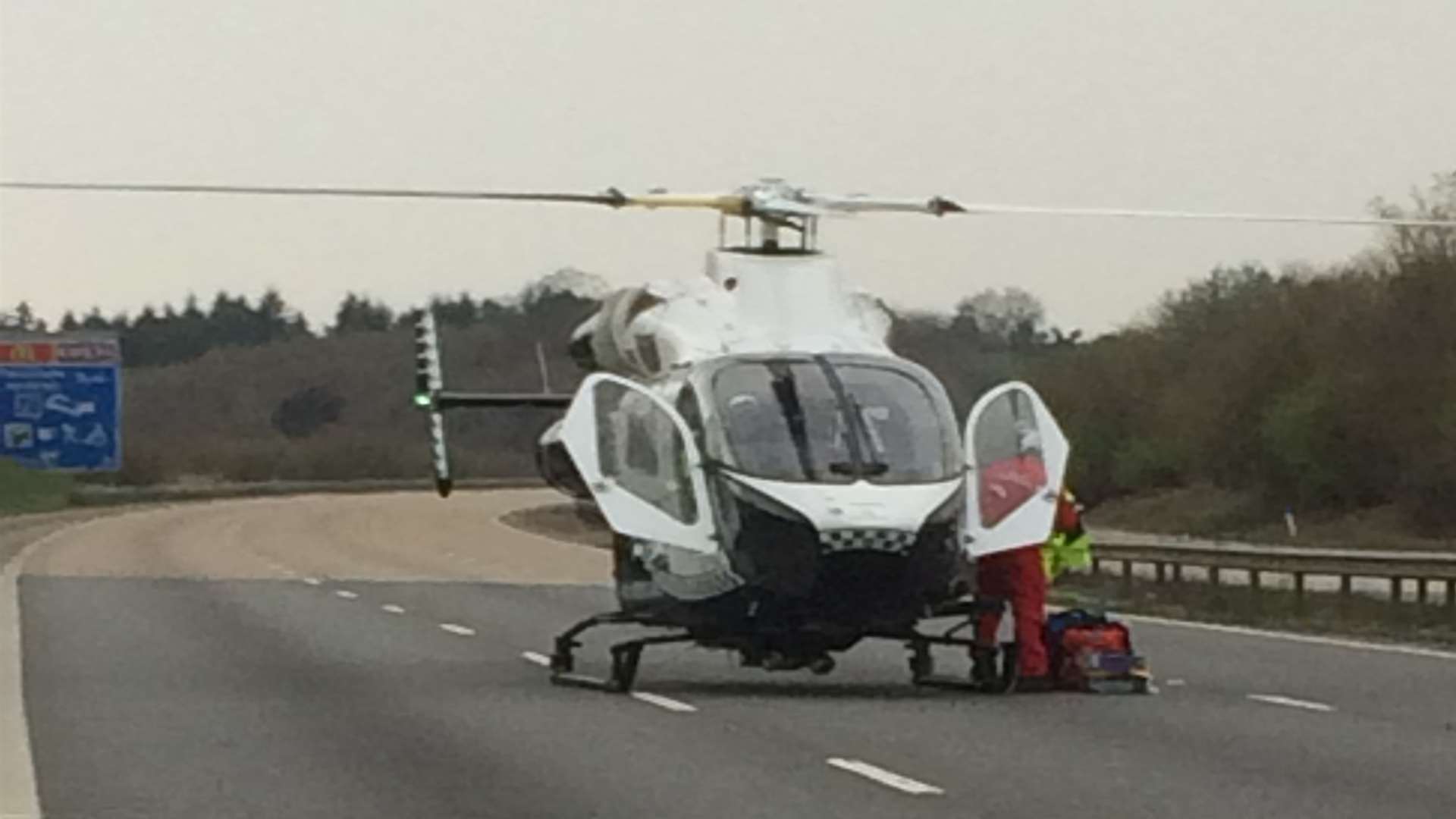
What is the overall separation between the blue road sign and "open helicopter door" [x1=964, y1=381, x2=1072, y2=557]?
40.1 metres

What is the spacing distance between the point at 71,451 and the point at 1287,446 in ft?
86.5

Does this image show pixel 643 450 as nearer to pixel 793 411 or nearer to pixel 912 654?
pixel 793 411

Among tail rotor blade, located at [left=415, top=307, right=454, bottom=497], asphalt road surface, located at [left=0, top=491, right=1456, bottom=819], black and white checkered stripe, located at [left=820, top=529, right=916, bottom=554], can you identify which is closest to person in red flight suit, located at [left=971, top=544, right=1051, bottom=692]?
asphalt road surface, located at [left=0, top=491, right=1456, bottom=819]

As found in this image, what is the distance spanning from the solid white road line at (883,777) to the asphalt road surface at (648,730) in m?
0.03

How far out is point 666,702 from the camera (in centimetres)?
1948

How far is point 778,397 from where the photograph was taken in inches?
780

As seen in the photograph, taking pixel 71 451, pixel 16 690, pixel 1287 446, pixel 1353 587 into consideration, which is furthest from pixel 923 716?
pixel 1287 446

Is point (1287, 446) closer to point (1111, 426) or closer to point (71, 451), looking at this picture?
point (1111, 426)

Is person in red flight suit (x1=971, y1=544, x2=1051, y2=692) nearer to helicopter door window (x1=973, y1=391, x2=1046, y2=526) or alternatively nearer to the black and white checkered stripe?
helicopter door window (x1=973, y1=391, x2=1046, y2=526)

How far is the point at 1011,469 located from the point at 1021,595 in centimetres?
80

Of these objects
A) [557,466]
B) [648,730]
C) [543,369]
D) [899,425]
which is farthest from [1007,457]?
[543,369]

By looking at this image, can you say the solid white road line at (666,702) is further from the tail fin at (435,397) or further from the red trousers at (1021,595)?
the red trousers at (1021,595)

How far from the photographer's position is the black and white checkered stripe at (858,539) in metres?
18.9

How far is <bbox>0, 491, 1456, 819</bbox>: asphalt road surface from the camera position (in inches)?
547
